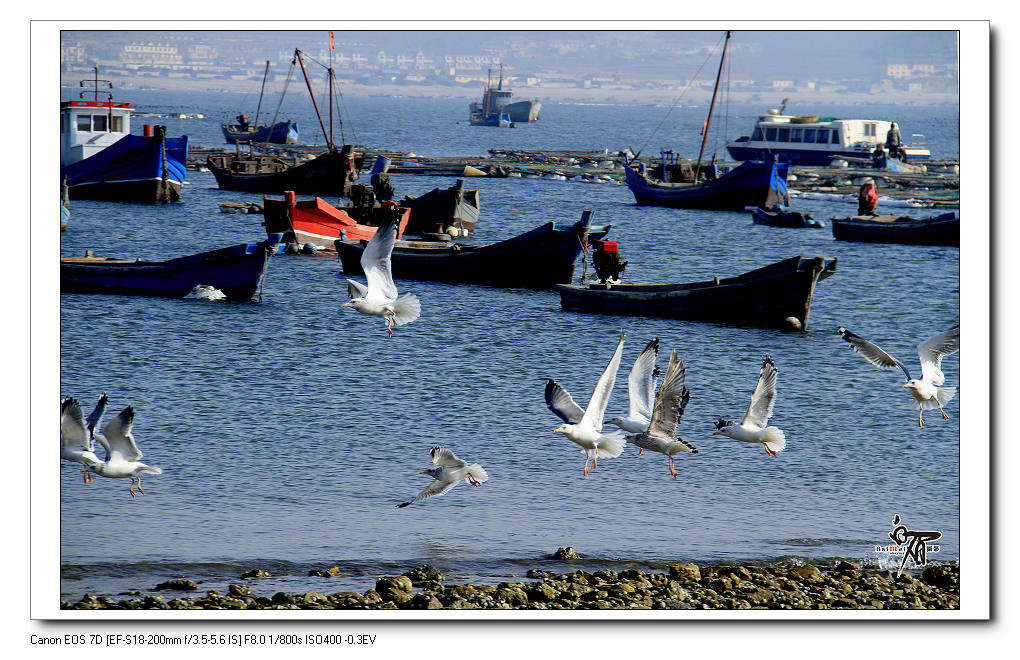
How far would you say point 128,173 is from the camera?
128ft

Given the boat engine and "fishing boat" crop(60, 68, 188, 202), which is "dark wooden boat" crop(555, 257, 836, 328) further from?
"fishing boat" crop(60, 68, 188, 202)

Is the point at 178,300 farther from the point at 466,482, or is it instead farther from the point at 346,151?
the point at 346,151

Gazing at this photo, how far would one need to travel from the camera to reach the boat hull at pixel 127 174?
3716 centimetres

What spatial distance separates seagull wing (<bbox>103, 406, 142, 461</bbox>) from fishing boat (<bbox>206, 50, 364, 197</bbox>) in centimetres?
3265

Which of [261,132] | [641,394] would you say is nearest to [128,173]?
[641,394]

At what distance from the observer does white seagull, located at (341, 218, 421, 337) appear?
1223cm

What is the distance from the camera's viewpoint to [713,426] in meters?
16.3

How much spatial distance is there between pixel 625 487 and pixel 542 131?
75503mm

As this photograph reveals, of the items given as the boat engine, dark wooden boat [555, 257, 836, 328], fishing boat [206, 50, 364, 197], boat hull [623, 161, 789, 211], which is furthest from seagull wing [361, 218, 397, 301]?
boat hull [623, 161, 789, 211]

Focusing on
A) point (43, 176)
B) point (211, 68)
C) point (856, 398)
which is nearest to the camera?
point (43, 176)

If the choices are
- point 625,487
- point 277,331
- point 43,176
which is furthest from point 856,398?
point 43,176

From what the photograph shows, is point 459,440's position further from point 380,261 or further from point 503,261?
point 503,261

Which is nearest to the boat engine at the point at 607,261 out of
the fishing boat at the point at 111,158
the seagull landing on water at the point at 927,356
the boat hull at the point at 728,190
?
the seagull landing on water at the point at 927,356

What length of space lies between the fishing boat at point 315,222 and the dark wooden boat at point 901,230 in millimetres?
13797
